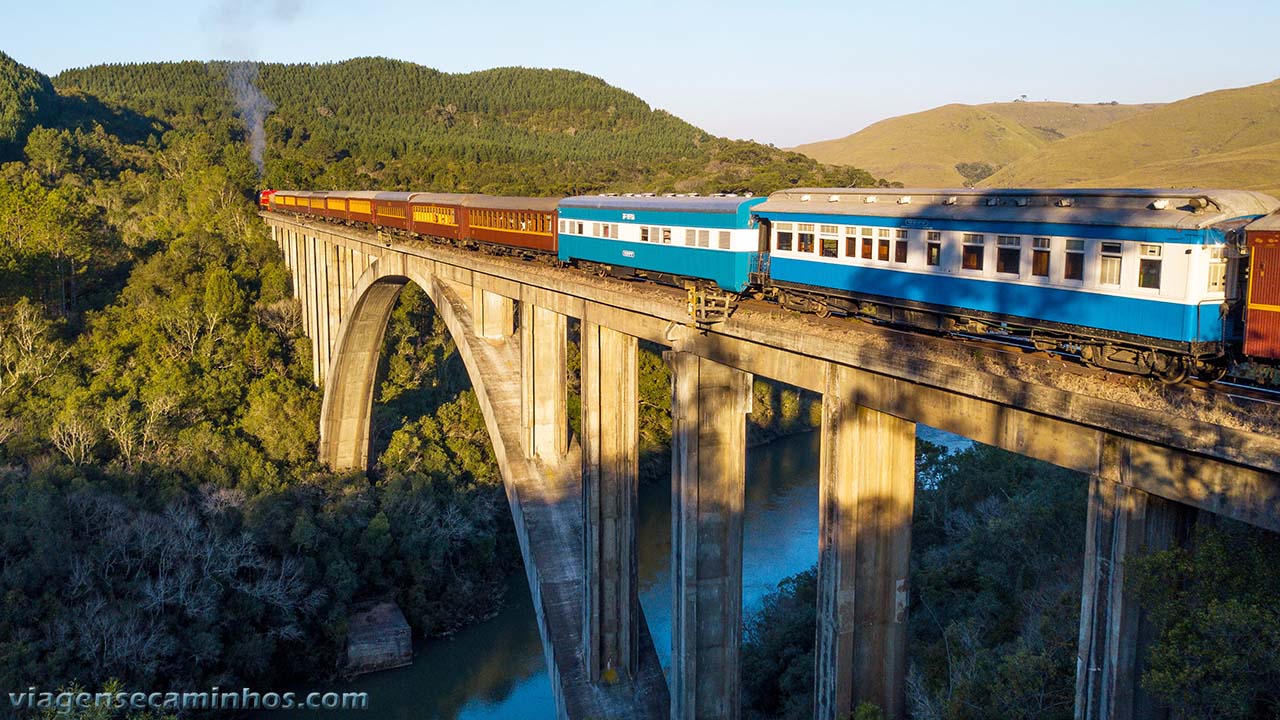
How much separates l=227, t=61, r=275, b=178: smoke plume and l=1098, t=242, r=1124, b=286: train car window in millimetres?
116142

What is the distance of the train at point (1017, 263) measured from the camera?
27.2 ft

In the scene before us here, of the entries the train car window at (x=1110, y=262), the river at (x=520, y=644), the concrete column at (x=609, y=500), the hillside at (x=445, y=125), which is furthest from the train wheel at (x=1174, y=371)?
the hillside at (x=445, y=125)

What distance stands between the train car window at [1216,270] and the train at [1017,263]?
17 millimetres

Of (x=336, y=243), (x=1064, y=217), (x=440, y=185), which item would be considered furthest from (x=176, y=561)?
(x=440, y=185)

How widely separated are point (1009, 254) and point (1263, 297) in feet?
8.58

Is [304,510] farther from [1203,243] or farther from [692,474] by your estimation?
[1203,243]

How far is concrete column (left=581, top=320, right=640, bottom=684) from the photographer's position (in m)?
16.7

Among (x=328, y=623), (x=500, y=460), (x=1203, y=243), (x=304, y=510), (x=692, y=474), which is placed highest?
(x=1203, y=243)

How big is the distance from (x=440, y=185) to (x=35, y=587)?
221 feet

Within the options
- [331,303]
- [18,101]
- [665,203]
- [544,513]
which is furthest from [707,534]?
[18,101]

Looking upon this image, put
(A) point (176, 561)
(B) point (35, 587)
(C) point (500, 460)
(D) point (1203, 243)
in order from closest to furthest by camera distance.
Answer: (D) point (1203, 243)
(C) point (500, 460)
(B) point (35, 587)
(A) point (176, 561)

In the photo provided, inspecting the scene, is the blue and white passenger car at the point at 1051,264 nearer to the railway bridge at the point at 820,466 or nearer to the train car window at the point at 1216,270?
the train car window at the point at 1216,270

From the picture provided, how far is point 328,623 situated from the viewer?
2998cm

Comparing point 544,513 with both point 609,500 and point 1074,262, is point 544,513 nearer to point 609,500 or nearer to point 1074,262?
point 609,500
